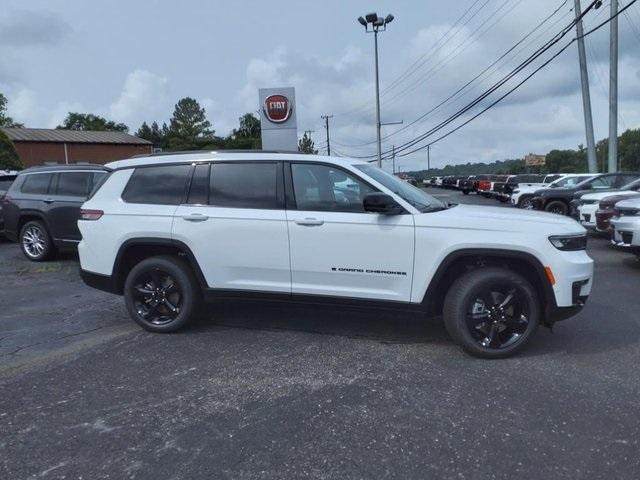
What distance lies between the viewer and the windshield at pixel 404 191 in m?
4.96

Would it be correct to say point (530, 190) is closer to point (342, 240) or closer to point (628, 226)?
point (628, 226)

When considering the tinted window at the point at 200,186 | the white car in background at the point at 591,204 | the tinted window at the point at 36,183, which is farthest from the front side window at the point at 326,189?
the white car in background at the point at 591,204

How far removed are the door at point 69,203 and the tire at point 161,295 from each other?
4.79m

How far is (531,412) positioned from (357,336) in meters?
1.97

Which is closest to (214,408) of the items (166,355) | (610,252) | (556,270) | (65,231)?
(166,355)

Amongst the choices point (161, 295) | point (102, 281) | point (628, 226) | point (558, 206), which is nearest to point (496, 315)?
point (161, 295)

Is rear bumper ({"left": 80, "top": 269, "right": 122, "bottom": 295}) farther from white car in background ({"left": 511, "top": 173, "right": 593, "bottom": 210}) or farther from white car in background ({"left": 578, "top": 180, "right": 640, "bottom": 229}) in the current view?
white car in background ({"left": 511, "top": 173, "right": 593, "bottom": 210})

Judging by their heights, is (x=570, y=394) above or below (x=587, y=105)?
below

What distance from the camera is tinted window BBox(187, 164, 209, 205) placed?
530 cm

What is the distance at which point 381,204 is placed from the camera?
15.1 feet

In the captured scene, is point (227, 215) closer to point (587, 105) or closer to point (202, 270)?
point (202, 270)

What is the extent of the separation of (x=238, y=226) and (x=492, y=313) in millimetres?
2371

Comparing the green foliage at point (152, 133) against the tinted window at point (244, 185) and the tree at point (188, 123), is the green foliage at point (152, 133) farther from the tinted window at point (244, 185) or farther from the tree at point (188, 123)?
the tinted window at point (244, 185)

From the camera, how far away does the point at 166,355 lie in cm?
489
